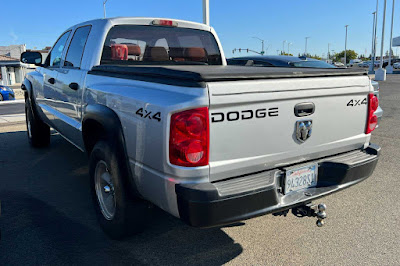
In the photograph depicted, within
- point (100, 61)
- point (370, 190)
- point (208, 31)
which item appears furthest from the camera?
point (208, 31)

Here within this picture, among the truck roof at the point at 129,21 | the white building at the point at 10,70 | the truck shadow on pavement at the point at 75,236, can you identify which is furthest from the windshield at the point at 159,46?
the white building at the point at 10,70

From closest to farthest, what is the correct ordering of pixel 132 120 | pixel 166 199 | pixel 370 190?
pixel 166 199 → pixel 132 120 → pixel 370 190

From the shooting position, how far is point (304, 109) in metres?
2.68

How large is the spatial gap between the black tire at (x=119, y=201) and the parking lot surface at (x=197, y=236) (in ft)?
0.45

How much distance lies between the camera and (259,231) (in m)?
3.39

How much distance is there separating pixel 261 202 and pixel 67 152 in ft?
15.3

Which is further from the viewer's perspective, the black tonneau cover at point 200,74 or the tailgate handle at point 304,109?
the tailgate handle at point 304,109

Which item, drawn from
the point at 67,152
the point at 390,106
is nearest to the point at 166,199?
the point at 67,152

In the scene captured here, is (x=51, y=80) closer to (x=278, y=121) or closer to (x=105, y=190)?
(x=105, y=190)

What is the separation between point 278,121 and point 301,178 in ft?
1.59

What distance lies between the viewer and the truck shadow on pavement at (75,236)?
2.93m

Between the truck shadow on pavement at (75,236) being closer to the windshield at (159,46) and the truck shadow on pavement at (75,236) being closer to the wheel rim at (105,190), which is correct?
the wheel rim at (105,190)

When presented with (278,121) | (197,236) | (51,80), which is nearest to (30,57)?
(51,80)

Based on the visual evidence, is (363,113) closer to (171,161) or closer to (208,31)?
(171,161)
